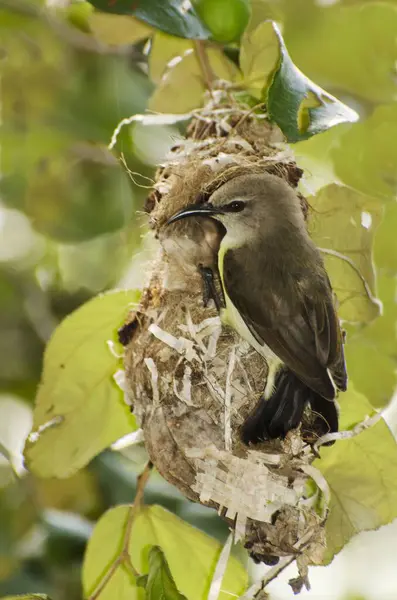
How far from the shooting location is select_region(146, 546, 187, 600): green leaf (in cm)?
106

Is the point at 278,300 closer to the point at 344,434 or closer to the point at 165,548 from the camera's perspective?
the point at 344,434

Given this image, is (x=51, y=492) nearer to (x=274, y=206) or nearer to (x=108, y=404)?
(x=108, y=404)

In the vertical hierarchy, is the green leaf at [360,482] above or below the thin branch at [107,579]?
above

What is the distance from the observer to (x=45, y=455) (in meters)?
1.25

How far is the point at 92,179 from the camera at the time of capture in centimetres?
163

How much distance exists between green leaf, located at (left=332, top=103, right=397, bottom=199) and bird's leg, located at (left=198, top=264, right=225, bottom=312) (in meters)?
0.36

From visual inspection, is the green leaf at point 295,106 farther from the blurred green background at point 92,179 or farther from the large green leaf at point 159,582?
the large green leaf at point 159,582

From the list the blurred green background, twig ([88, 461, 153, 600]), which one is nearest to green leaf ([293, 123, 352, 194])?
the blurred green background

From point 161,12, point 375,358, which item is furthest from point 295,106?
point 375,358

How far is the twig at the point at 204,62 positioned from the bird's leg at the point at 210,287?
36cm

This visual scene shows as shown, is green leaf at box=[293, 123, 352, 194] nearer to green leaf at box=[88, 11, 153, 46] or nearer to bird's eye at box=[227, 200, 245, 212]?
bird's eye at box=[227, 200, 245, 212]

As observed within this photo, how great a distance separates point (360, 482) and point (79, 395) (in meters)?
0.50

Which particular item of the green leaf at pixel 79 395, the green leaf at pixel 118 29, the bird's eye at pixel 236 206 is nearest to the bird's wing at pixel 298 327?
the bird's eye at pixel 236 206

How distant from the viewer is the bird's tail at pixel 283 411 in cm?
104
